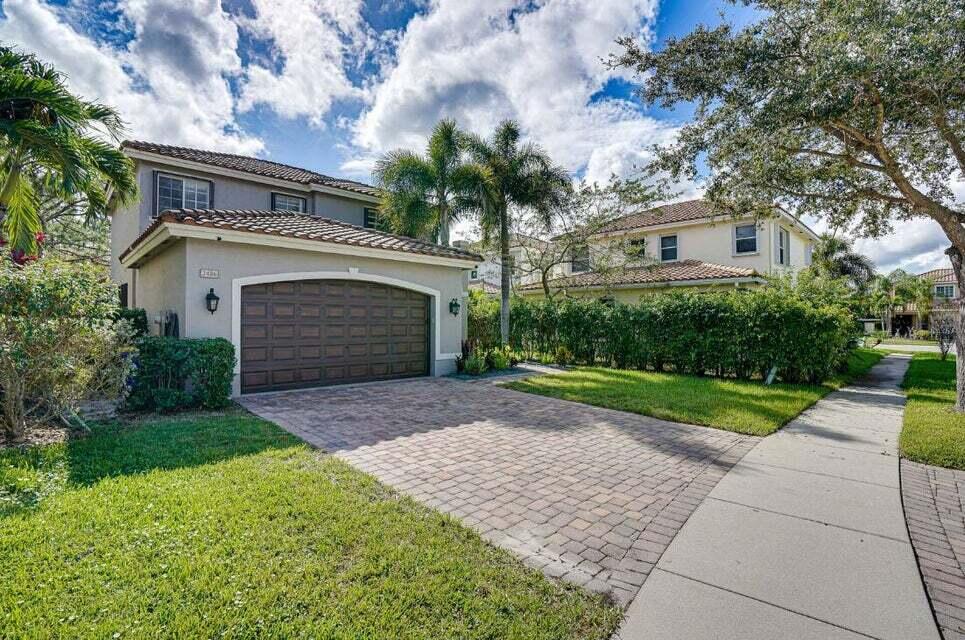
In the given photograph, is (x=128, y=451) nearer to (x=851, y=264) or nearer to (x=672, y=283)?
(x=672, y=283)

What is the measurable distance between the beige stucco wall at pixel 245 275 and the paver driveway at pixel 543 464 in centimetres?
206

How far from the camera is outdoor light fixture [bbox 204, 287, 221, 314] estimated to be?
888 cm

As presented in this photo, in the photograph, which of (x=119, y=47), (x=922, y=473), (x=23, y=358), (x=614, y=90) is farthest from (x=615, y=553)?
(x=119, y=47)

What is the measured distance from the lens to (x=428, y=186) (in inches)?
656

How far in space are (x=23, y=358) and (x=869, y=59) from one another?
1230cm

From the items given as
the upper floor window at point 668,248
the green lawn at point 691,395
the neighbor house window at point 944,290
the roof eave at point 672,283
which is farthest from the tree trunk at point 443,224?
the neighbor house window at point 944,290

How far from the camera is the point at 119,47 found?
1038 cm

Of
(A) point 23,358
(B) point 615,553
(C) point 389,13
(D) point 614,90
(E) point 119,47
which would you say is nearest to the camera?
(B) point 615,553

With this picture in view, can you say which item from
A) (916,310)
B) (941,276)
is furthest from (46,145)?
(941,276)

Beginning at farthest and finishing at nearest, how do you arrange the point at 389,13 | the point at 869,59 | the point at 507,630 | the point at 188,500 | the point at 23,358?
the point at 389,13 < the point at 869,59 < the point at 23,358 < the point at 188,500 < the point at 507,630

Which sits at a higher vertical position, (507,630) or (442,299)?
(442,299)

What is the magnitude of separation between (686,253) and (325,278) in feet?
58.3

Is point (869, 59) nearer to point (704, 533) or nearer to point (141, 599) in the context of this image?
point (704, 533)

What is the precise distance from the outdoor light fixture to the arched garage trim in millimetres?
351
